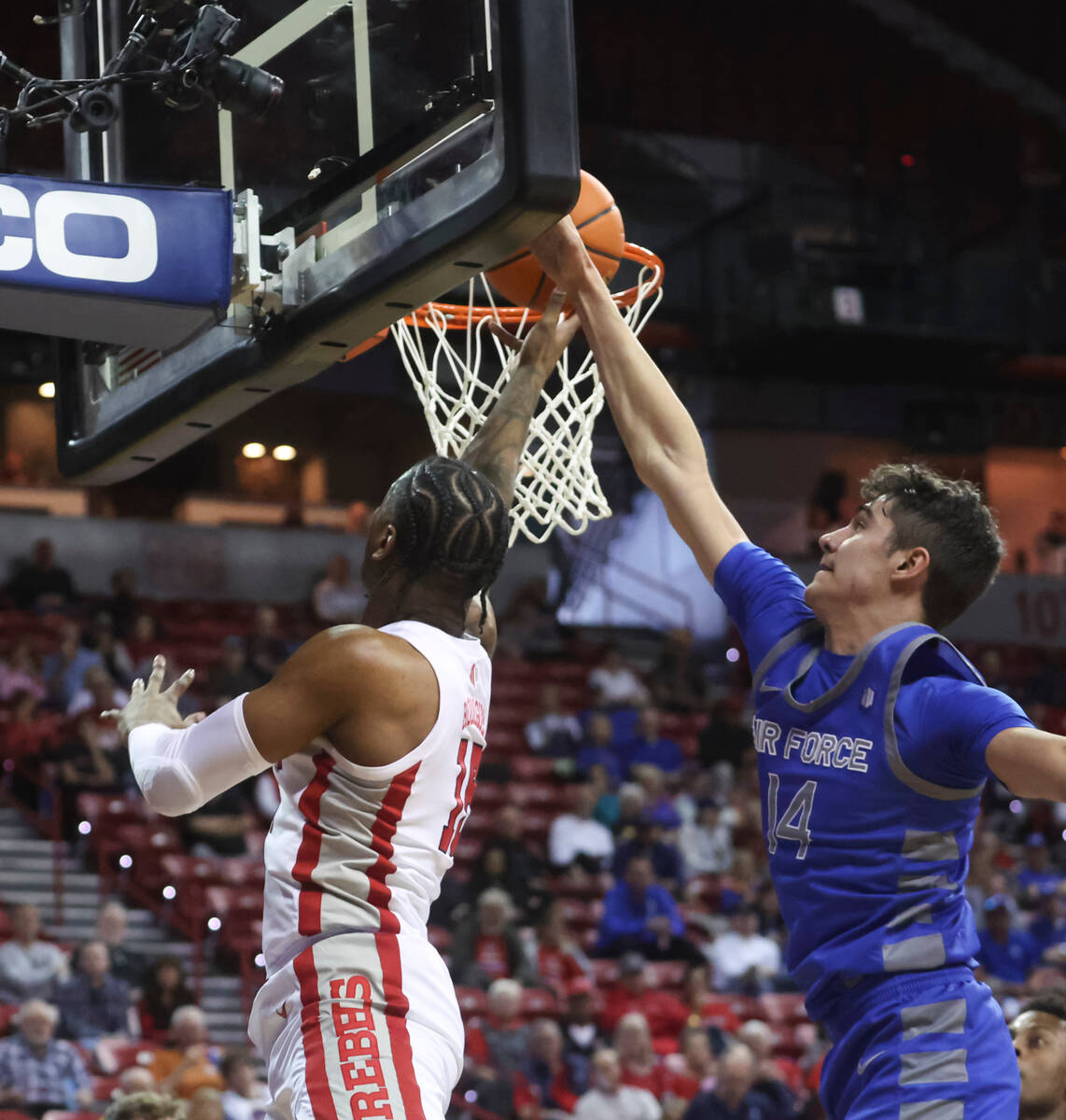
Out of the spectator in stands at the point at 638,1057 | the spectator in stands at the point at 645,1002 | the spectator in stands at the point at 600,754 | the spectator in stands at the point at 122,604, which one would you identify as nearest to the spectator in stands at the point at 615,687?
the spectator in stands at the point at 600,754

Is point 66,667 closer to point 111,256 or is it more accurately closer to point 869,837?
point 111,256

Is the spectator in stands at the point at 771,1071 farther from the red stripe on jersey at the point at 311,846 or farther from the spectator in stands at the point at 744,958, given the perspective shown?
the red stripe on jersey at the point at 311,846

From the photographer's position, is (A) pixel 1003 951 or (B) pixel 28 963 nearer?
(B) pixel 28 963

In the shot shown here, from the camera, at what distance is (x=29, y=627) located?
1375 centimetres

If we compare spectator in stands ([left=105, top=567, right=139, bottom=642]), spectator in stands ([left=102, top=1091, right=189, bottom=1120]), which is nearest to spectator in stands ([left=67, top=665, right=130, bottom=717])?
spectator in stands ([left=105, top=567, right=139, bottom=642])

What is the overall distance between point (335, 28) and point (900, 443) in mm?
17221

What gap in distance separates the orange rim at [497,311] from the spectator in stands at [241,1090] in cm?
473

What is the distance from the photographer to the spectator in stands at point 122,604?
13.7m

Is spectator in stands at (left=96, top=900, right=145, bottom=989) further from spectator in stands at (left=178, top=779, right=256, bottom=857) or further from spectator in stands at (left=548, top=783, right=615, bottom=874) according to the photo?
spectator in stands at (left=548, top=783, right=615, bottom=874)

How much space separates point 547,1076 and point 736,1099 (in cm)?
104

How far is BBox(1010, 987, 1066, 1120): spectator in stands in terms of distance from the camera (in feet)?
13.2

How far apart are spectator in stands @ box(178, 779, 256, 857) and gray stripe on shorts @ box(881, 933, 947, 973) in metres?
8.52

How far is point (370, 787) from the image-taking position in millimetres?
3025

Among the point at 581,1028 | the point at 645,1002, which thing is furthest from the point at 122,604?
the point at 581,1028
